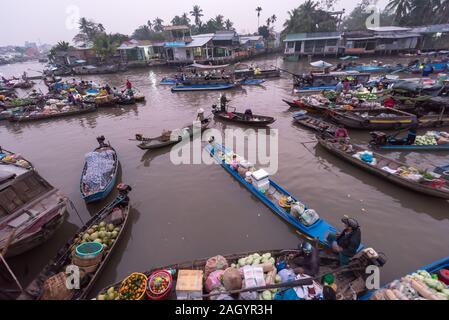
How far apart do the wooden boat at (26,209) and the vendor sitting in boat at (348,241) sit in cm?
910

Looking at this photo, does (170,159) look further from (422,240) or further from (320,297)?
(422,240)

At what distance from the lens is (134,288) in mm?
5512

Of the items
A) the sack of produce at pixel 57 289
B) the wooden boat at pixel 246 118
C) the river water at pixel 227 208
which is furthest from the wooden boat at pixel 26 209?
the wooden boat at pixel 246 118

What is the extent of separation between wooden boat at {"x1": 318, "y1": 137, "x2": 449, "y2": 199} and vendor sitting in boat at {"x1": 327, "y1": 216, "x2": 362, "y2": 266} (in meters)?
5.17

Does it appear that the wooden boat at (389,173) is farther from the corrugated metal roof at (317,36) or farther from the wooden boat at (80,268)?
the corrugated metal roof at (317,36)

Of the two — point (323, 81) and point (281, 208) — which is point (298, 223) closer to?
point (281, 208)

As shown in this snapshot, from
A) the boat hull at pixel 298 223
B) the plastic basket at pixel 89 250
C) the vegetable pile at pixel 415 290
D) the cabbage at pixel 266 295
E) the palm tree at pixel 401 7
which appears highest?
the palm tree at pixel 401 7

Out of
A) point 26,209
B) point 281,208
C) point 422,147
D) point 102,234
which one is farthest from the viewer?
point 422,147

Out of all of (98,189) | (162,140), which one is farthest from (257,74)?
(98,189)

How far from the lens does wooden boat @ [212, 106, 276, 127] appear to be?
52.6ft

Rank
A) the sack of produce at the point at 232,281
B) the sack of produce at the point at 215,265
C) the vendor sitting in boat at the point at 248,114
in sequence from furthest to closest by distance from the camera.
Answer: the vendor sitting in boat at the point at 248,114 → the sack of produce at the point at 215,265 → the sack of produce at the point at 232,281

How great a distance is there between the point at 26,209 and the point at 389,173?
14.0 metres

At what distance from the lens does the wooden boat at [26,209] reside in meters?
6.89

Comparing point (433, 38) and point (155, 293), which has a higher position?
point (433, 38)
